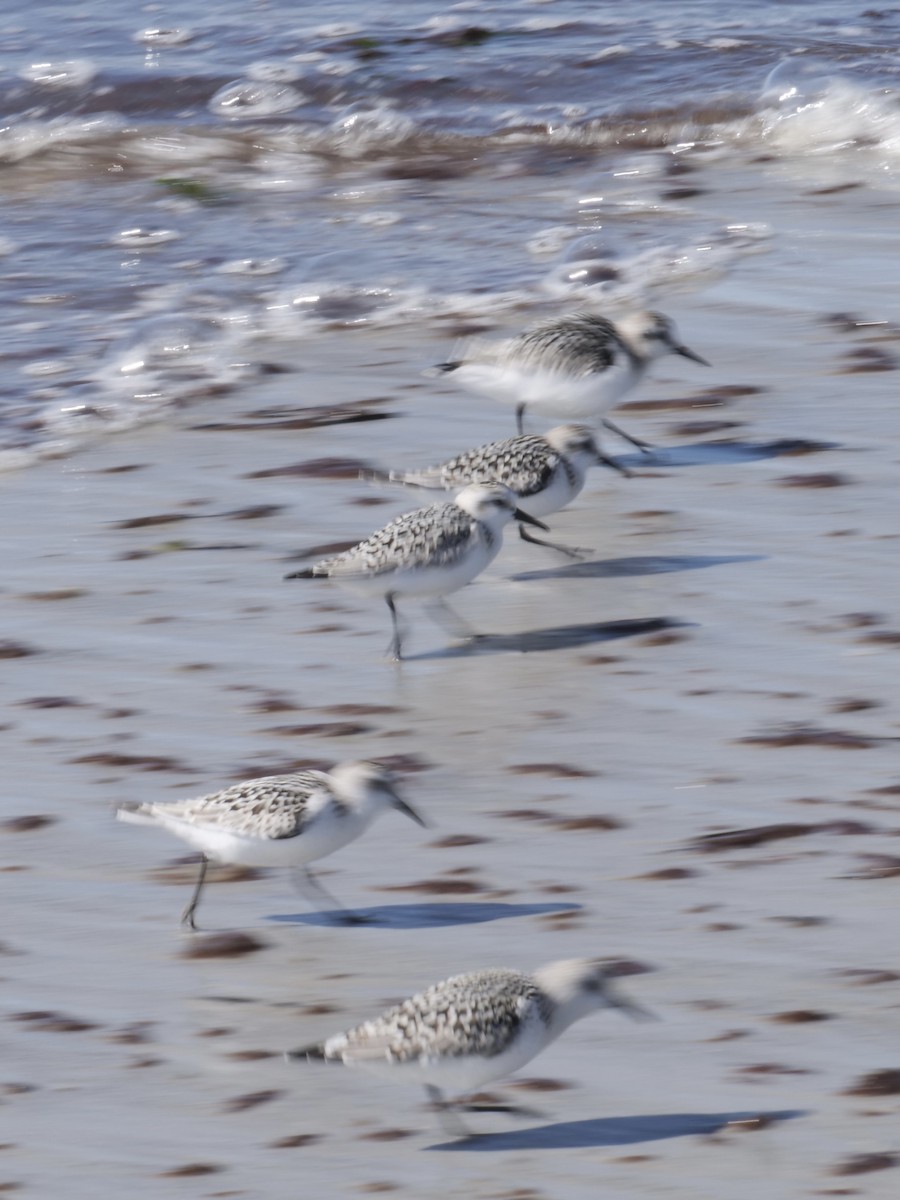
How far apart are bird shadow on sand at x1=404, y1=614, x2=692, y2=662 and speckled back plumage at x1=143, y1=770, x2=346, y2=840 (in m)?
1.18

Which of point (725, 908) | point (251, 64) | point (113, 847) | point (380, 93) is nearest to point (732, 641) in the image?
point (725, 908)

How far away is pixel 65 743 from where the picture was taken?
4.60 m

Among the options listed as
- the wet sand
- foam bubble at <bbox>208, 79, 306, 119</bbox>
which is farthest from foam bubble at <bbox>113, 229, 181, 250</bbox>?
the wet sand

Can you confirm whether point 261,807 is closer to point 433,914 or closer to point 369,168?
point 433,914

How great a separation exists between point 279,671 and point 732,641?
109 centimetres

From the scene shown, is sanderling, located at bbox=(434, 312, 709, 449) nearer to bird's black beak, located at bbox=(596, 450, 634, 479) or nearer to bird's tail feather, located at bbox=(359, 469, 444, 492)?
bird's black beak, located at bbox=(596, 450, 634, 479)

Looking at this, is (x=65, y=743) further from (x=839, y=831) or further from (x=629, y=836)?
(x=839, y=831)

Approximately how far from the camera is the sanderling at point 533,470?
5.53 metres

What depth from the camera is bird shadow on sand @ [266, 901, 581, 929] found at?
3721 mm

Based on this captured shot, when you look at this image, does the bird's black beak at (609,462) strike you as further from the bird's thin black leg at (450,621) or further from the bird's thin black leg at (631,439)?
the bird's thin black leg at (450,621)

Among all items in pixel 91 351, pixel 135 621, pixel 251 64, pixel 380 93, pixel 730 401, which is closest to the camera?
pixel 135 621

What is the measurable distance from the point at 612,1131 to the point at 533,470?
8.94 feet

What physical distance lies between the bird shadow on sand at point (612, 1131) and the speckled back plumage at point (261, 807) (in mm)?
767

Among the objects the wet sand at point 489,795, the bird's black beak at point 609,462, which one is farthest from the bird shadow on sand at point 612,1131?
the bird's black beak at point 609,462
